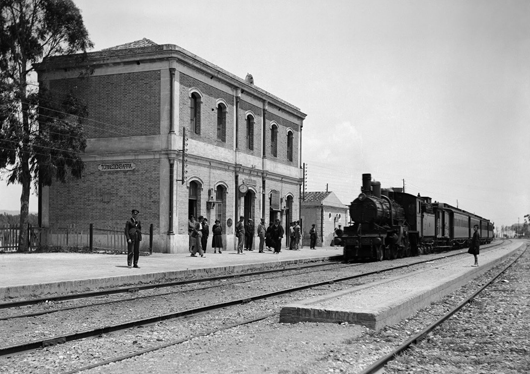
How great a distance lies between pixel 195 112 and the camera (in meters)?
28.8

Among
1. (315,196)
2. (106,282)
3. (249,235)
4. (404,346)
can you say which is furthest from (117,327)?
(315,196)

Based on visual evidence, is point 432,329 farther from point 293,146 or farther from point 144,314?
point 293,146

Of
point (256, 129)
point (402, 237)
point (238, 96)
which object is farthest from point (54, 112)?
point (402, 237)

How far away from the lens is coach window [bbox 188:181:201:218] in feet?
93.0

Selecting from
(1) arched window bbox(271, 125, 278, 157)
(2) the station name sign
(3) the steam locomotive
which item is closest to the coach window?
(2) the station name sign

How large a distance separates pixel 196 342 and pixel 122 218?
19.8 metres

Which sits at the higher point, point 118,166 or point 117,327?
point 118,166

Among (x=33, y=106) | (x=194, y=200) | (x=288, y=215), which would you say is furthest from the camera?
(x=288, y=215)

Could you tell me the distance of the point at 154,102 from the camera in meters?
26.6

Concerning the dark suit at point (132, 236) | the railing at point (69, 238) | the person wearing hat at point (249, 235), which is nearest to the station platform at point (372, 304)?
the dark suit at point (132, 236)

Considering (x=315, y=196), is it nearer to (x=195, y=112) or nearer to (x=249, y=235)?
(x=249, y=235)

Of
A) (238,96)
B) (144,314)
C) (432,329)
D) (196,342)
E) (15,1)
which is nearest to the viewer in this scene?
(196,342)

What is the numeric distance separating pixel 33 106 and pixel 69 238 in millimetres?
5938

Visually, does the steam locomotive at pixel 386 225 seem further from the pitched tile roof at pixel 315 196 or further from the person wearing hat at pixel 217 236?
the pitched tile roof at pixel 315 196
